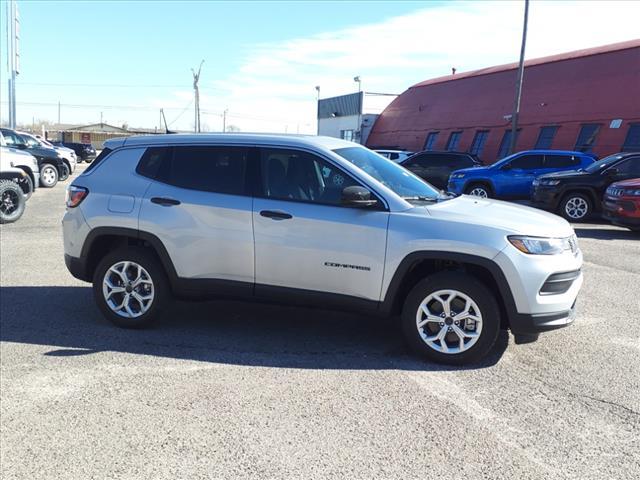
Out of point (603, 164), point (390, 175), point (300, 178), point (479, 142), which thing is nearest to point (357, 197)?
point (300, 178)

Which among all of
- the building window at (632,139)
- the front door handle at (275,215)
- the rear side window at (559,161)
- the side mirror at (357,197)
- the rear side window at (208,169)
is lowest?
the front door handle at (275,215)

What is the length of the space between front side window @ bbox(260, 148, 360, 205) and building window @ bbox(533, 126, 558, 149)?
82.4 feet

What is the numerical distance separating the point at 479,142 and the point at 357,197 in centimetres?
2945

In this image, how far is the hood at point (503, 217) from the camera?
4.54 m

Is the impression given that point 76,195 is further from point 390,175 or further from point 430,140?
point 430,140

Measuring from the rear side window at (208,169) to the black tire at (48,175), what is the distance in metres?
17.1

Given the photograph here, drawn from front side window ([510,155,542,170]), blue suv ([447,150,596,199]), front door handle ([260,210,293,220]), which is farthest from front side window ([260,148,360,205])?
front side window ([510,155,542,170])

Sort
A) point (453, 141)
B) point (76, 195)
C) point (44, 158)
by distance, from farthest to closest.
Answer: point (453, 141)
point (44, 158)
point (76, 195)

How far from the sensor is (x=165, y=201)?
5348 mm

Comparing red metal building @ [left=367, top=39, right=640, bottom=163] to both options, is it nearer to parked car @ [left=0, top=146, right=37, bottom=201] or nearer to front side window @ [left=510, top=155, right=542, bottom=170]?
front side window @ [left=510, top=155, right=542, bottom=170]

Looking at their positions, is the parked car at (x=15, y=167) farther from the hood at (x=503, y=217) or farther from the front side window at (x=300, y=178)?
the hood at (x=503, y=217)

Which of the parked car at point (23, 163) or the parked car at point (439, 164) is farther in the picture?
the parked car at point (439, 164)

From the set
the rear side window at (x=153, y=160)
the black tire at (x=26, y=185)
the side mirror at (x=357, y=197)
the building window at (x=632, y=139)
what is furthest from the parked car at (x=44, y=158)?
the building window at (x=632, y=139)

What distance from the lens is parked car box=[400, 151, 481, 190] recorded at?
20922 mm
